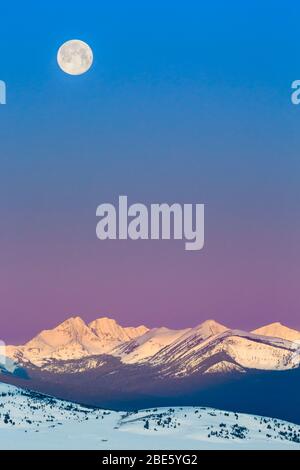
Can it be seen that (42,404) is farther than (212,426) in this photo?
Yes

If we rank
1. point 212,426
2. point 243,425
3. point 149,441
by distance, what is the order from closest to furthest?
point 149,441, point 212,426, point 243,425

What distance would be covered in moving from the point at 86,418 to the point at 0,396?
23820mm

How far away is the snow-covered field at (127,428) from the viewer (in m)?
116

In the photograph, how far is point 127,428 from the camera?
13375 cm

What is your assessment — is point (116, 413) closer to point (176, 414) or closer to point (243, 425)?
point (176, 414)

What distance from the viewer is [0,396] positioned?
168 metres

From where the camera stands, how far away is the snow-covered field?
11581cm
